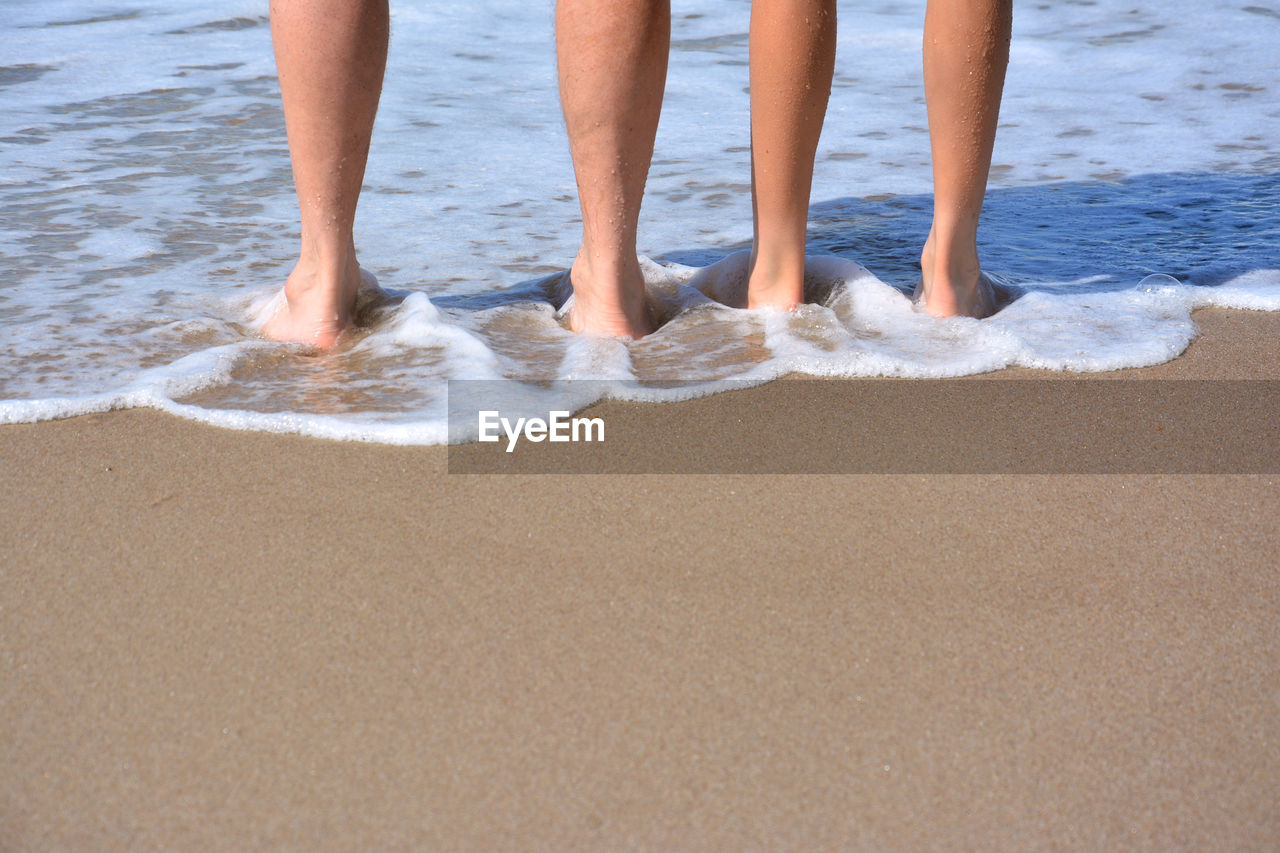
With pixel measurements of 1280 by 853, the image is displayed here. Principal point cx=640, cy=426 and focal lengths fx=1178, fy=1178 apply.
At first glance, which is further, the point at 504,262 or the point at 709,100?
the point at 709,100

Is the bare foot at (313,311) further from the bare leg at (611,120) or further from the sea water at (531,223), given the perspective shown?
the bare leg at (611,120)

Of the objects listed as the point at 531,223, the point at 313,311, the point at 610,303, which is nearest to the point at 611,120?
the point at 610,303

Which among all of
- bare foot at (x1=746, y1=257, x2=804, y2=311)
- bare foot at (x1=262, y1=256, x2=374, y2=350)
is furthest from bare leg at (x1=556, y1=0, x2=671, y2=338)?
bare foot at (x1=262, y1=256, x2=374, y2=350)

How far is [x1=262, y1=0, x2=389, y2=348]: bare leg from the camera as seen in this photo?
6.52 feet

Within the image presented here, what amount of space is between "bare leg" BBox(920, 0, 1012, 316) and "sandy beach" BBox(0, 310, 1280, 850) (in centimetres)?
72

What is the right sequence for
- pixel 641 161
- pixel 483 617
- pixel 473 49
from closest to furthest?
pixel 483 617 → pixel 641 161 → pixel 473 49

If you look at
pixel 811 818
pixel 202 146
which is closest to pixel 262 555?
pixel 811 818

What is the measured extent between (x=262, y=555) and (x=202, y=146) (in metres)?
2.46

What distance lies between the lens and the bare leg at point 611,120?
1.93 m

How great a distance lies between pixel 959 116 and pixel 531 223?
115 cm

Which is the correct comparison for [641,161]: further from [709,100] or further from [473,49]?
[473,49]

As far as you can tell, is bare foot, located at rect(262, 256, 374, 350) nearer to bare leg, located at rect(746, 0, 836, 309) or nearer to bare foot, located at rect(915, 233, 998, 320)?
bare leg, located at rect(746, 0, 836, 309)

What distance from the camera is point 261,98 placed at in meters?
4.04

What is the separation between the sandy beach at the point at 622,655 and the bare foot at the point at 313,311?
1.53ft
